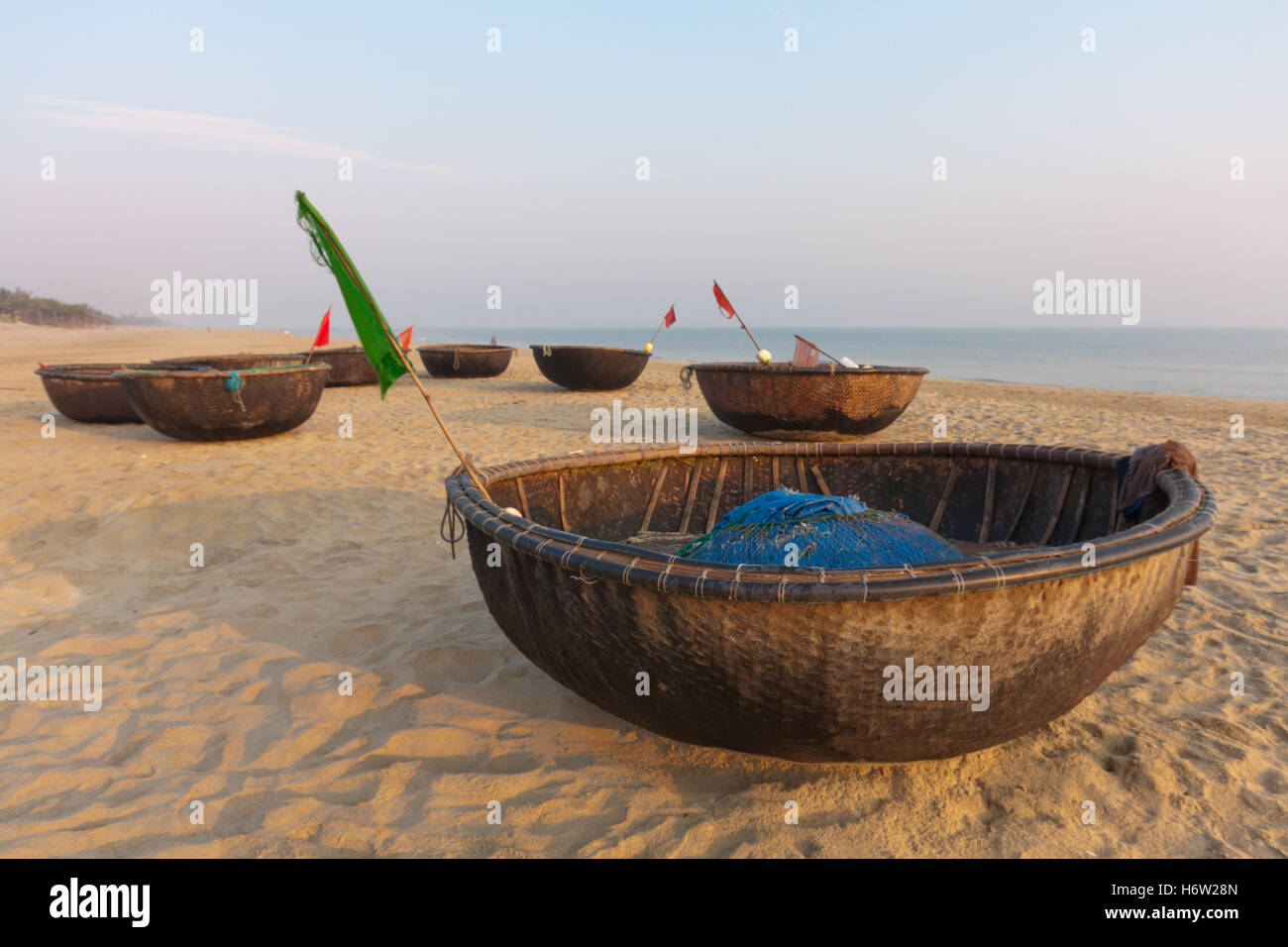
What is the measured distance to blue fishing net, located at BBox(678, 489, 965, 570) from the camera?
2512mm

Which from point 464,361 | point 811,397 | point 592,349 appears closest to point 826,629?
point 811,397

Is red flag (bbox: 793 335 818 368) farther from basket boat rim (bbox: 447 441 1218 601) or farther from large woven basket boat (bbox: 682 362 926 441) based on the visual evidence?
basket boat rim (bbox: 447 441 1218 601)

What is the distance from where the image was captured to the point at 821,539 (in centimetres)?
256

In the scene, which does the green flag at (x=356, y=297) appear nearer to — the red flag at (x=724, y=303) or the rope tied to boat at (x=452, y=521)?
the rope tied to boat at (x=452, y=521)

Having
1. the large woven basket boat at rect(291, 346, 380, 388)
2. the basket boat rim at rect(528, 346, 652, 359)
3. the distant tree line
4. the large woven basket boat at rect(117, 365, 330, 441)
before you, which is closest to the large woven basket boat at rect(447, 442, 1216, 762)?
the large woven basket boat at rect(117, 365, 330, 441)

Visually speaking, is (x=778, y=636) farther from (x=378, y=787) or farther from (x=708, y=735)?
(x=378, y=787)

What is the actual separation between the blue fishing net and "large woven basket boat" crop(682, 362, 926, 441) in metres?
4.30

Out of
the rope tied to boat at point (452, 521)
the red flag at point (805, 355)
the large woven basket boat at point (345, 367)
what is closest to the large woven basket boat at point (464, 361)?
the large woven basket boat at point (345, 367)

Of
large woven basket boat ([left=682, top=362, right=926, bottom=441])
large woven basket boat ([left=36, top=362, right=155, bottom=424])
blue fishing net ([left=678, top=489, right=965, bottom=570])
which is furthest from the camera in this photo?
large woven basket boat ([left=36, top=362, right=155, bottom=424])

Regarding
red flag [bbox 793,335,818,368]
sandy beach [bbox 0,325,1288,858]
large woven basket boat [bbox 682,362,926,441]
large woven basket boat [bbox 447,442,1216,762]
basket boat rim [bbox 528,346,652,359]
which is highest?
basket boat rim [bbox 528,346,652,359]

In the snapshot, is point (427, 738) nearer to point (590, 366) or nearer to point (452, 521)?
point (452, 521)

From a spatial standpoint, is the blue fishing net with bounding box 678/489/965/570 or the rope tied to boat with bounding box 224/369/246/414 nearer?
the blue fishing net with bounding box 678/489/965/570
